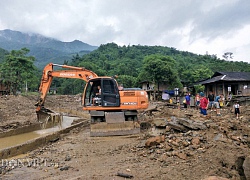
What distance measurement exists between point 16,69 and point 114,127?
80.4 feet

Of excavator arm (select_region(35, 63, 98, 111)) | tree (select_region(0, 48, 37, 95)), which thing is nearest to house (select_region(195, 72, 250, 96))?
excavator arm (select_region(35, 63, 98, 111))

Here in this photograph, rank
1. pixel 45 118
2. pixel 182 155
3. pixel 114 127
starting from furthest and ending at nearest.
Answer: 1. pixel 45 118
2. pixel 114 127
3. pixel 182 155

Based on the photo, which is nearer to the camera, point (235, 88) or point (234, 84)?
point (234, 84)

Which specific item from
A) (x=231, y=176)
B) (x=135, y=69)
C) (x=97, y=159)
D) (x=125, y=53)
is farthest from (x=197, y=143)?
(x=125, y=53)

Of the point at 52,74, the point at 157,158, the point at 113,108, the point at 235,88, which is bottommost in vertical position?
the point at 157,158

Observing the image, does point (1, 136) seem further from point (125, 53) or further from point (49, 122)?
point (125, 53)

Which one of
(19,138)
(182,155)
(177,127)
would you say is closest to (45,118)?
(19,138)

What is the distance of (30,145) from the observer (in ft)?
24.8

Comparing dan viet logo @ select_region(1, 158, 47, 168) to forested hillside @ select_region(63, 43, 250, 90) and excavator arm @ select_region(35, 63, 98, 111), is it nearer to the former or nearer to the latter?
excavator arm @ select_region(35, 63, 98, 111)

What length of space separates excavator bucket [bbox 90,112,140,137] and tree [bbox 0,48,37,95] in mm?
23691

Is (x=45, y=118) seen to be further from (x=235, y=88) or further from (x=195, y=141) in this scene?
(x=235, y=88)

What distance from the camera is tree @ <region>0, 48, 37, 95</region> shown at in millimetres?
29219

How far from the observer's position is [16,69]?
29391 millimetres

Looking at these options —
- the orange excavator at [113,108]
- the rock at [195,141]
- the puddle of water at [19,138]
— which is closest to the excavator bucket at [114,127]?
the orange excavator at [113,108]
